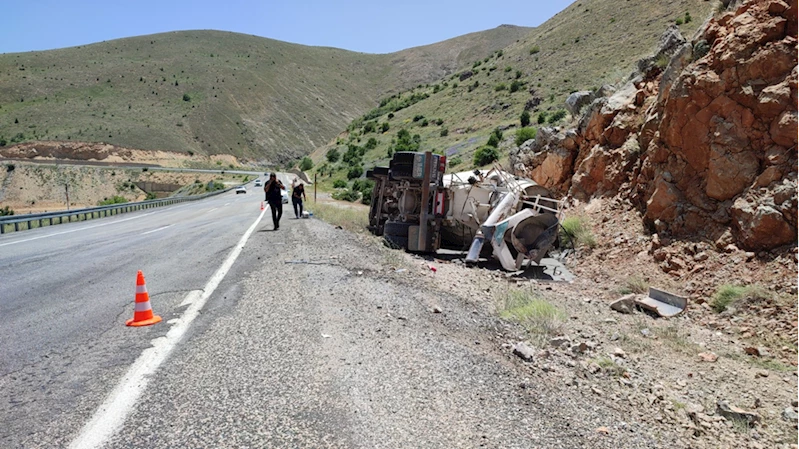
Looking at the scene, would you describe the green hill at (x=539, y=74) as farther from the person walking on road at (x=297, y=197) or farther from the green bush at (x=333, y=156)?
the person walking on road at (x=297, y=197)

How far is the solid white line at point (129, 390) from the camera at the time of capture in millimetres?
3199

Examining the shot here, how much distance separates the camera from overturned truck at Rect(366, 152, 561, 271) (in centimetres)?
1316

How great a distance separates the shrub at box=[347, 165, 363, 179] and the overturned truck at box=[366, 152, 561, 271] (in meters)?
39.0

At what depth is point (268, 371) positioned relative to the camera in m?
4.26

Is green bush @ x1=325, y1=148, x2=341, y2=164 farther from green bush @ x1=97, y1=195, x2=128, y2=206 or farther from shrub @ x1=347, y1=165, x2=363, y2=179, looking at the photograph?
green bush @ x1=97, y1=195, x2=128, y2=206

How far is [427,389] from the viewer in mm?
4102

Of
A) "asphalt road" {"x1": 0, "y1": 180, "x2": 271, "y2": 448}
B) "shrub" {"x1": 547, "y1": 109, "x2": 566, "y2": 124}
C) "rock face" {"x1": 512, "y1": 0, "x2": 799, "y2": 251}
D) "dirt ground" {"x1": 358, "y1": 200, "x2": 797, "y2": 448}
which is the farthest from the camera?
"shrub" {"x1": 547, "y1": 109, "x2": 566, "y2": 124}

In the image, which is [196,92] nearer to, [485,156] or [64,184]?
[64,184]

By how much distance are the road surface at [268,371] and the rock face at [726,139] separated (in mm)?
6137

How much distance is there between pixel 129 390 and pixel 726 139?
11395 millimetres

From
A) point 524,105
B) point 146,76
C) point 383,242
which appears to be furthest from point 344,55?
point 383,242

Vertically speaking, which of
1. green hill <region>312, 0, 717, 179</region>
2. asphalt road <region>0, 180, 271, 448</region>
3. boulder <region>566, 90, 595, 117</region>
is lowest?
asphalt road <region>0, 180, 271, 448</region>

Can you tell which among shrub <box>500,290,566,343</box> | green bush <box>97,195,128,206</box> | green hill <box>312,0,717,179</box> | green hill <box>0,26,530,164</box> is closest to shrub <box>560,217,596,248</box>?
shrub <box>500,290,566,343</box>

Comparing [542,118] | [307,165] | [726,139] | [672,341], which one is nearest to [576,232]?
[726,139]
